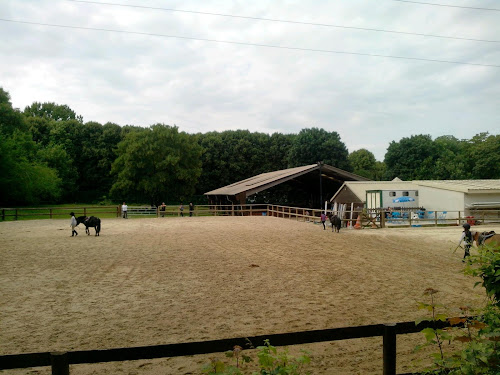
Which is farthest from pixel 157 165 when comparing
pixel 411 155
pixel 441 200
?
pixel 411 155

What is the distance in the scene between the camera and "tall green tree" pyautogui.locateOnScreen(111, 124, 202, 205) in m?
39.3

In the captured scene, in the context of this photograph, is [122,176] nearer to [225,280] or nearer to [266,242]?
[266,242]

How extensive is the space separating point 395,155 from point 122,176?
40383 mm

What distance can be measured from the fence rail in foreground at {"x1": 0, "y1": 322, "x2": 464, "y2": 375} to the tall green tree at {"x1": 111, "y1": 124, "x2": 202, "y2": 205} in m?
37.6

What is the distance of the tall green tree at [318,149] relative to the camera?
50.5 m

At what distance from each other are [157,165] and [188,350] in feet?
125

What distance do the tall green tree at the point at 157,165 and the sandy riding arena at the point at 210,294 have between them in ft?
84.0

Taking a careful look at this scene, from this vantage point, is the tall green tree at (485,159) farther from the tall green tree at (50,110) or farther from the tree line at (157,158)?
the tall green tree at (50,110)

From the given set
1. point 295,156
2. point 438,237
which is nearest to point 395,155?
point 295,156

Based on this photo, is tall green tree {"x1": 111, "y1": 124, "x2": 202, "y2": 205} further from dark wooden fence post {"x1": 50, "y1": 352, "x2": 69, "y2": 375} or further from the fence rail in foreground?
dark wooden fence post {"x1": 50, "y1": 352, "x2": 69, "y2": 375}

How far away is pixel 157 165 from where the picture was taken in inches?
1566

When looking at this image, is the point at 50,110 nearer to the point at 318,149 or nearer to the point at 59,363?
the point at 318,149

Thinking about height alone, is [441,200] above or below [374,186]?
below

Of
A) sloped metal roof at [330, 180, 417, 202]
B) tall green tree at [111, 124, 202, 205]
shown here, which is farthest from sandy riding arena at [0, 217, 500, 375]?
tall green tree at [111, 124, 202, 205]
